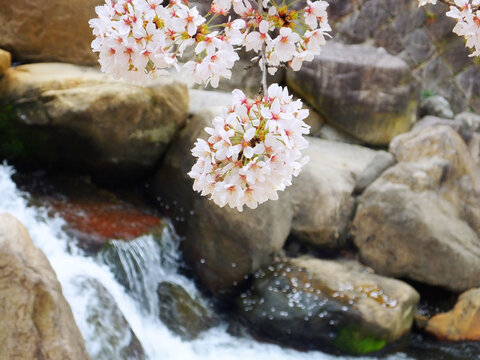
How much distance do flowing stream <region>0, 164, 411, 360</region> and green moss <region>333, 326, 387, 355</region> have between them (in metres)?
0.17

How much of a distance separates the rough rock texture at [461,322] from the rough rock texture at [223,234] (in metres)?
1.52

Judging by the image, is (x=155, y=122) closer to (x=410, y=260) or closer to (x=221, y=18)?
(x=221, y=18)

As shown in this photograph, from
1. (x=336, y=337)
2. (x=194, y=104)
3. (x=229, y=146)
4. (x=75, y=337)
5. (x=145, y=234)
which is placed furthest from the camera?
(x=194, y=104)

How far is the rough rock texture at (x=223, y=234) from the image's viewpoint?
15.1 ft

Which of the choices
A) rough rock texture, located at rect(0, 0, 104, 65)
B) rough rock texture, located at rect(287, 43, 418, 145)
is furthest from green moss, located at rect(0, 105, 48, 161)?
rough rock texture, located at rect(287, 43, 418, 145)

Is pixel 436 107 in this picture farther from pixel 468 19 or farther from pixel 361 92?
pixel 468 19

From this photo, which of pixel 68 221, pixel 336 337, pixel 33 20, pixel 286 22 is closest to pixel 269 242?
pixel 336 337

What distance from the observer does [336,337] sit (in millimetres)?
4336

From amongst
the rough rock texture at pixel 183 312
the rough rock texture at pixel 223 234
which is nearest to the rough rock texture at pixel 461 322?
the rough rock texture at pixel 223 234

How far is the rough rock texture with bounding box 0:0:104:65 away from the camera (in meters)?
5.24

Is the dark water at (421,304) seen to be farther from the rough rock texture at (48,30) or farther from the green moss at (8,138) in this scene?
the rough rock texture at (48,30)

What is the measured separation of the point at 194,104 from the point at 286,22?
186 inches

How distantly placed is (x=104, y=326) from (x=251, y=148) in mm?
2782

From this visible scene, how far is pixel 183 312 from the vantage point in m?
4.41
